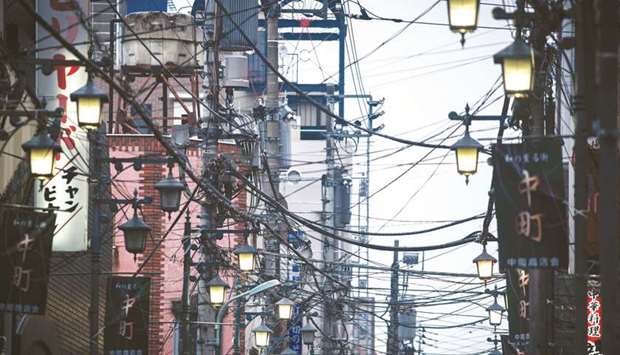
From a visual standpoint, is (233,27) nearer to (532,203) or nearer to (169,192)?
(169,192)

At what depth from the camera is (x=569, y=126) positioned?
31.0m

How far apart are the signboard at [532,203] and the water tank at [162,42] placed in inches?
972

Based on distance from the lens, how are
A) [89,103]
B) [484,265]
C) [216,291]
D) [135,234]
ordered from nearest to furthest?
[89,103], [135,234], [484,265], [216,291]

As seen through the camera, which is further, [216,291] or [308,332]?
[308,332]

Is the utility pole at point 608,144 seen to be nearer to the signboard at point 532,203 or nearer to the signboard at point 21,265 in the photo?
the signboard at point 532,203

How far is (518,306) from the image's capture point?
2919cm

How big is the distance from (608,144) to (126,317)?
16.9m

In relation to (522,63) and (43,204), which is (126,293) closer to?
(43,204)

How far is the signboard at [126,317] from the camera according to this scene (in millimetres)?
31047

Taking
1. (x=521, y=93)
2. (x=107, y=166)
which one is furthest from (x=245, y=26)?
(x=521, y=93)

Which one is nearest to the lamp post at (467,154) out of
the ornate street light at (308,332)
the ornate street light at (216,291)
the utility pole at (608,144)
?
the utility pole at (608,144)

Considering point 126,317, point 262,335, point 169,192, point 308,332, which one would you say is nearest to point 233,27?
point 262,335

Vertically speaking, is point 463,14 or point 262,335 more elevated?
point 463,14

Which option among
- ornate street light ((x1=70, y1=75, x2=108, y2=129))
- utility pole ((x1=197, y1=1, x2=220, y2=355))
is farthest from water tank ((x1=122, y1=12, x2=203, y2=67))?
ornate street light ((x1=70, y1=75, x2=108, y2=129))
